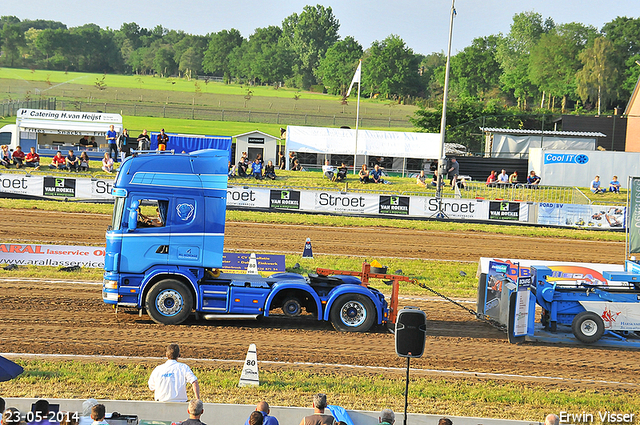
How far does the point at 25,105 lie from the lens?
6394 centimetres

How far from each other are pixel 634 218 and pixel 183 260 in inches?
375

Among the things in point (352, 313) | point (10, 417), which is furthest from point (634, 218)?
point (10, 417)

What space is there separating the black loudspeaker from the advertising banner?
70.7 feet

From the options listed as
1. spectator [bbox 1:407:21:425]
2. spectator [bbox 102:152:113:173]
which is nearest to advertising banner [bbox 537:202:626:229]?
spectator [bbox 102:152:113:173]

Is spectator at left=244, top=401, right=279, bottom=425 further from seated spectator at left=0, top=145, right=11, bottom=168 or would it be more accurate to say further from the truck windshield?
seated spectator at left=0, top=145, right=11, bottom=168

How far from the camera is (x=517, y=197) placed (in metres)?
31.2

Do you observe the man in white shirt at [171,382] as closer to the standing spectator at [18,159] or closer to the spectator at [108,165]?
the spectator at [108,165]

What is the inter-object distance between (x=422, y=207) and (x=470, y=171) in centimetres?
1491

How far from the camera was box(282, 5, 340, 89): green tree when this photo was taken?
136750 mm

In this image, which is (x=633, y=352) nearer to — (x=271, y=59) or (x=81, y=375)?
(x=81, y=375)

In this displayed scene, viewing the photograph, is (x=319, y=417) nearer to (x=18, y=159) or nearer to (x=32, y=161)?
(x=32, y=161)

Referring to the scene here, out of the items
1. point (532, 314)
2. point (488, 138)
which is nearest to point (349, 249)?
point (532, 314)

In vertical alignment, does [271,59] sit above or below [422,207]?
above

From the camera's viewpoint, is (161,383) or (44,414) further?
(161,383)
